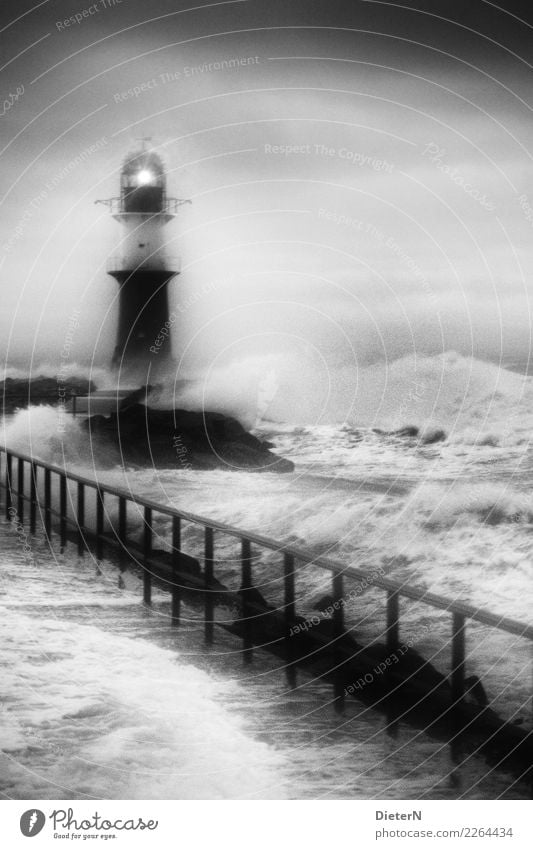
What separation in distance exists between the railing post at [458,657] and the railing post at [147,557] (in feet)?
3.52

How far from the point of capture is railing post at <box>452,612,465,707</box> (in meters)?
2.23

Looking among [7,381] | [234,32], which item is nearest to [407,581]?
[7,381]

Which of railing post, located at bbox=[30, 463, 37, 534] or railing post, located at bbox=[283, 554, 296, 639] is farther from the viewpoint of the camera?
railing post, located at bbox=[30, 463, 37, 534]

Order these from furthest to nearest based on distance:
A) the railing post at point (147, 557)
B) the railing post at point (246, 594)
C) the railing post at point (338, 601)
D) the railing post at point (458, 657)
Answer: the railing post at point (147, 557) → the railing post at point (246, 594) → the railing post at point (338, 601) → the railing post at point (458, 657)

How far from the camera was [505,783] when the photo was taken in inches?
87.3

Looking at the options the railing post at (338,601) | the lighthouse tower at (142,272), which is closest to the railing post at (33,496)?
the lighthouse tower at (142,272)

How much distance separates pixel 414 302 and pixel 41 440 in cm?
133

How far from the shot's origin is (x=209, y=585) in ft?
9.85

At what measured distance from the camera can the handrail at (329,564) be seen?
2084mm

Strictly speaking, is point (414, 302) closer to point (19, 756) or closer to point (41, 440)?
point (41, 440)

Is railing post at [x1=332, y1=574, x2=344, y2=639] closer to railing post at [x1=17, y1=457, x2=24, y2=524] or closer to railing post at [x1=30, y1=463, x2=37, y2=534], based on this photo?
railing post at [x1=30, y1=463, x2=37, y2=534]

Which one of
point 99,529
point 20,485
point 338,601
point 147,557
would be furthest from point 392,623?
point 20,485

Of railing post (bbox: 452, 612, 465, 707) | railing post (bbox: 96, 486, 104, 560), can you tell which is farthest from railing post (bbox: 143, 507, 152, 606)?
railing post (bbox: 452, 612, 465, 707)

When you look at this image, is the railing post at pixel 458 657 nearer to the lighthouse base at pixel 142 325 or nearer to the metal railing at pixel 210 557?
the metal railing at pixel 210 557
